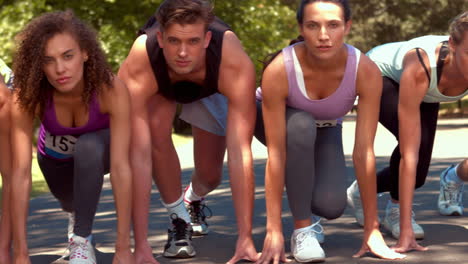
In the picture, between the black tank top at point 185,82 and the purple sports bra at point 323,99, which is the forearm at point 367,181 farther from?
the black tank top at point 185,82

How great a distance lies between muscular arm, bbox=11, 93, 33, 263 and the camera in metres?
5.25

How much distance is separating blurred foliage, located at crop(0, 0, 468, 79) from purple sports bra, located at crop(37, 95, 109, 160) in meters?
16.0

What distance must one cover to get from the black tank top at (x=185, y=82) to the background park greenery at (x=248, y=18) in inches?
318

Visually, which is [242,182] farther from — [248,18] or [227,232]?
[248,18]

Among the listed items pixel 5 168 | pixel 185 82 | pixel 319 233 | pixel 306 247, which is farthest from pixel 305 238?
pixel 5 168

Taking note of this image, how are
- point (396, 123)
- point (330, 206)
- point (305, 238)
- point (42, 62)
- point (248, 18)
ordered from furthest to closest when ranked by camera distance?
1. point (248, 18)
2. point (396, 123)
3. point (330, 206)
4. point (305, 238)
5. point (42, 62)

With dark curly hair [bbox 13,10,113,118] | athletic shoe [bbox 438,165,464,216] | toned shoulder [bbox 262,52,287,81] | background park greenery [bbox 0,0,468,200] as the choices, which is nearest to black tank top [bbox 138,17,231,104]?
toned shoulder [bbox 262,52,287,81]

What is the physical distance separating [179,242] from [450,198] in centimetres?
259

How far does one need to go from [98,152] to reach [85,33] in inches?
28.0

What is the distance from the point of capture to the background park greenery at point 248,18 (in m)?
22.8

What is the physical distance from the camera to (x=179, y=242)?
5.88 meters

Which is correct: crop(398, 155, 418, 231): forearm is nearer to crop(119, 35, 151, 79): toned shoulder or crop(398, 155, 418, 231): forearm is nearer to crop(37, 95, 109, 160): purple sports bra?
crop(119, 35, 151, 79): toned shoulder

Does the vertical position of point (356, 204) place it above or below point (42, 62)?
below

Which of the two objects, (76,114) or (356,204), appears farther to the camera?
(356,204)
